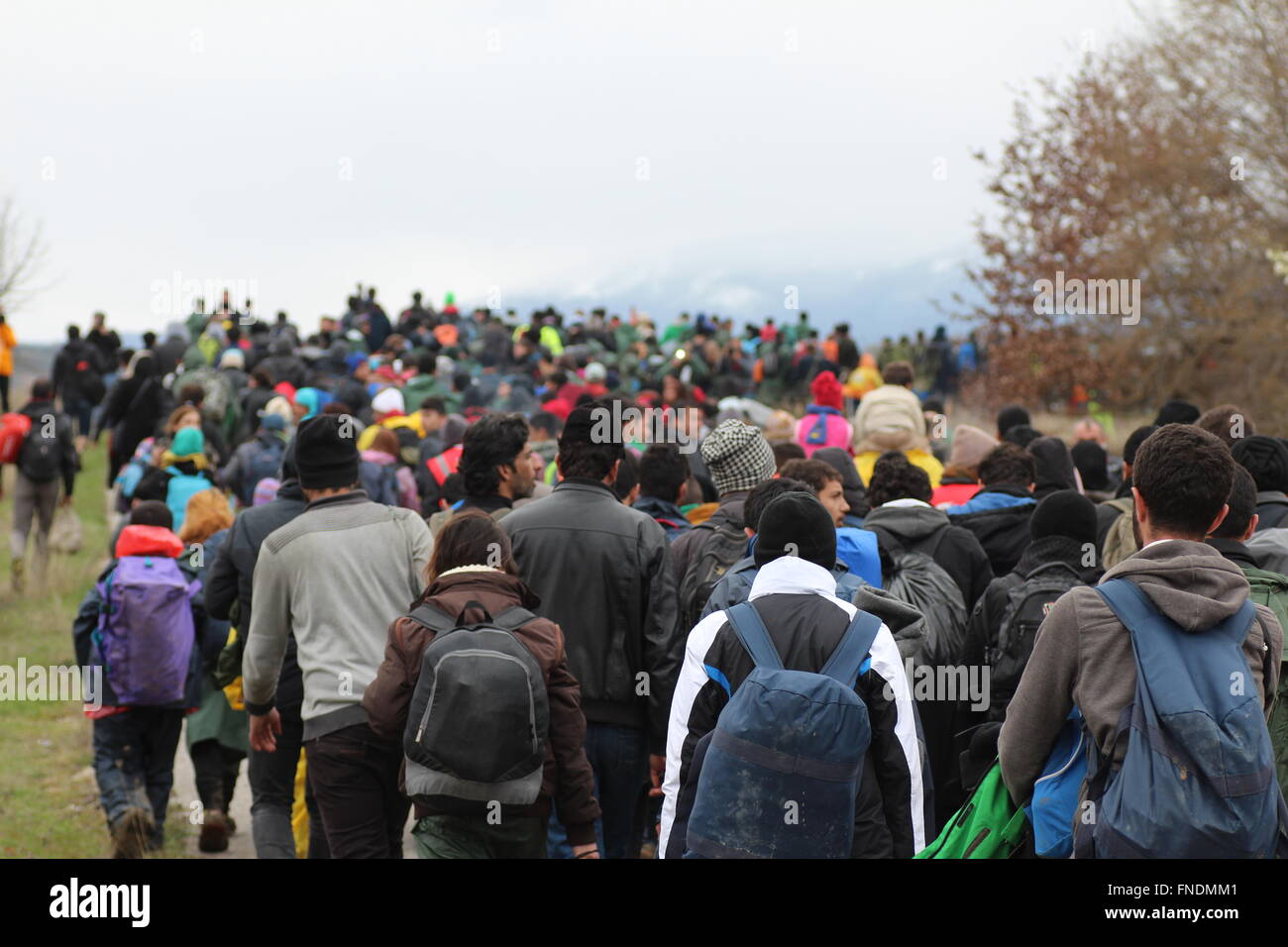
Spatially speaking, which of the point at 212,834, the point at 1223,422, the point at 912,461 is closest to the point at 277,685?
the point at 212,834

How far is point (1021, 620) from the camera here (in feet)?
16.2

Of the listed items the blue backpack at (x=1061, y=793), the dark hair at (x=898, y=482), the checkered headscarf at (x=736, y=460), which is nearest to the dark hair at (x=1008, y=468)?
the dark hair at (x=898, y=482)

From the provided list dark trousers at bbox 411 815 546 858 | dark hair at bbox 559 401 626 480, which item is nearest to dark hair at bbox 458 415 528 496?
dark hair at bbox 559 401 626 480

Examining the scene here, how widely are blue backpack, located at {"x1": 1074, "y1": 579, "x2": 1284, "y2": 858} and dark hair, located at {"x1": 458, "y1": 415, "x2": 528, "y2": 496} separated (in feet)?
10.4

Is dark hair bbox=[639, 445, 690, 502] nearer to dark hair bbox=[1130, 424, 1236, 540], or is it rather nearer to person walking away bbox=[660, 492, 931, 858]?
person walking away bbox=[660, 492, 931, 858]

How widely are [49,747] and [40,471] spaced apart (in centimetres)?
454

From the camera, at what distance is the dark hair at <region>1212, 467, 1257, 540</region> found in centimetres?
392

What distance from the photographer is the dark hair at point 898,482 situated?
6074 millimetres

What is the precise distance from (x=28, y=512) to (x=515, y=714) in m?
10.9

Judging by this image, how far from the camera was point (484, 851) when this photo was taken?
438 cm

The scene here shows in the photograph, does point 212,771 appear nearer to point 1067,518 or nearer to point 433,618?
point 433,618

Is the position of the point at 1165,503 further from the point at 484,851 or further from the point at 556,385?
the point at 556,385
